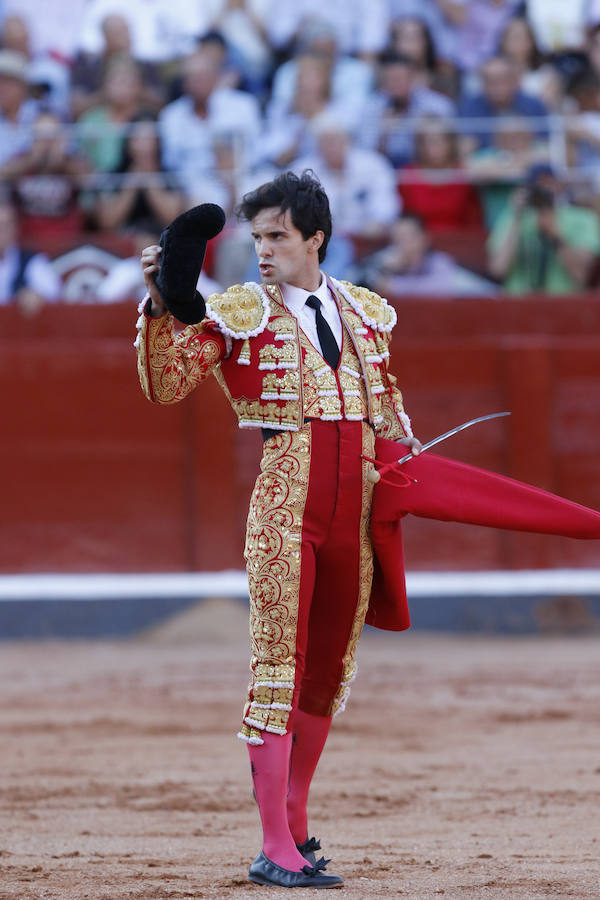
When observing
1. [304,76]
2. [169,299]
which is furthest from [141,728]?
[304,76]

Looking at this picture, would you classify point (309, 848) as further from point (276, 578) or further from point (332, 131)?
point (332, 131)

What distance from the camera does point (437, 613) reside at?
6.52 metres

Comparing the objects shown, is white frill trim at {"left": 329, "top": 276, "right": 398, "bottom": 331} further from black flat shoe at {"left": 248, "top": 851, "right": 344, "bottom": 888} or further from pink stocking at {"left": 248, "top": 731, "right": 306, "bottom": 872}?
black flat shoe at {"left": 248, "top": 851, "right": 344, "bottom": 888}

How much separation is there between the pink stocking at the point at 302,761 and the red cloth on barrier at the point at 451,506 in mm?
278

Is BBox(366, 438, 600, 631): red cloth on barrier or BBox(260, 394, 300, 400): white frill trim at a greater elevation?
BBox(260, 394, 300, 400): white frill trim

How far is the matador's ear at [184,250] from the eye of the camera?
234 centimetres

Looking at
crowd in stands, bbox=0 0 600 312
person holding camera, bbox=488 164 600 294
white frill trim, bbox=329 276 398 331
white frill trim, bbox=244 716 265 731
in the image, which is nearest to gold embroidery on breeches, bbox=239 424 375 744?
A: white frill trim, bbox=244 716 265 731

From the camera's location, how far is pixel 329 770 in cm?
391

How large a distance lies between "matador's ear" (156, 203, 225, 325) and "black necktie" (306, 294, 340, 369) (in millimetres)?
369

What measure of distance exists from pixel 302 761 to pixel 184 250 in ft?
3.43

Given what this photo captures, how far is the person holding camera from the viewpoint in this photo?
670 cm

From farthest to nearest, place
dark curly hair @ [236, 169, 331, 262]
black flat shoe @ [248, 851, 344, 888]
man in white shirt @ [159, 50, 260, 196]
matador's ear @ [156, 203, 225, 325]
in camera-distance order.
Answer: man in white shirt @ [159, 50, 260, 196] < dark curly hair @ [236, 169, 331, 262] < black flat shoe @ [248, 851, 344, 888] < matador's ear @ [156, 203, 225, 325]

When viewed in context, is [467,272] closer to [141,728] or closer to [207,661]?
[207,661]

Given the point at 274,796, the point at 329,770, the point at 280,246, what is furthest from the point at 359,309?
the point at 329,770
